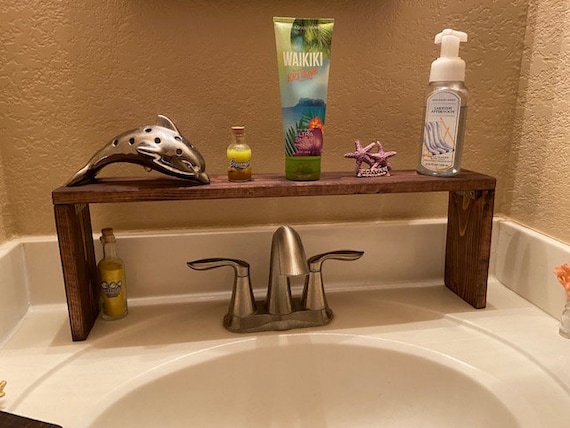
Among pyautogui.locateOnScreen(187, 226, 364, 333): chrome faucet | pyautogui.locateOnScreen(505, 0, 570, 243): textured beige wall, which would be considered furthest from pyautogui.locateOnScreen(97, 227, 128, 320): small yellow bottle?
pyautogui.locateOnScreen(505, 0, 570, 243): textured beige wall

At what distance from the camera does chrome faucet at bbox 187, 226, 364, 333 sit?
61cm

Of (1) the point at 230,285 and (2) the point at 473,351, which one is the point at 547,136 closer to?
(2) the point at 473,351

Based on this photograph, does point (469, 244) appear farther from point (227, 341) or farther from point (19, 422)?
point (19, 422)

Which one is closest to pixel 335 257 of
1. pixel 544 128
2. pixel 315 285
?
pixel 315 285

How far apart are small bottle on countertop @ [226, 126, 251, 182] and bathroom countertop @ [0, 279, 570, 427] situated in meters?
0.22

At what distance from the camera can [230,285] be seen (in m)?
0.72

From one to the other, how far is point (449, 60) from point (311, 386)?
48 centimetres

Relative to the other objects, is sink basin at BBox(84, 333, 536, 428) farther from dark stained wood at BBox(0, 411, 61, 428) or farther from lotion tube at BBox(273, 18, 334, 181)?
lotion tube at BBox(273, 18, 334, 181)

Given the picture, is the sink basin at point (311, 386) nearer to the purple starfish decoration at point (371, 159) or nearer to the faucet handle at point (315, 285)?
the faucet handle at point (315, 285)

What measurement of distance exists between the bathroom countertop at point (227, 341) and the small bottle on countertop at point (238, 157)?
0.71 feet

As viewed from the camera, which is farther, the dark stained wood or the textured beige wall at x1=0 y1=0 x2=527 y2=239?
the textured beige wall at x1=0 y1=0 x2=527 y2=239

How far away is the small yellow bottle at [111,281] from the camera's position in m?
0.63

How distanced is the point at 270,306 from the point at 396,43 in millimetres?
444

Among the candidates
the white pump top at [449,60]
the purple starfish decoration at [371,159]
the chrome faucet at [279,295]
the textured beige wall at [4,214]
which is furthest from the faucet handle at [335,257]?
the textured beige wall at [4,214]
